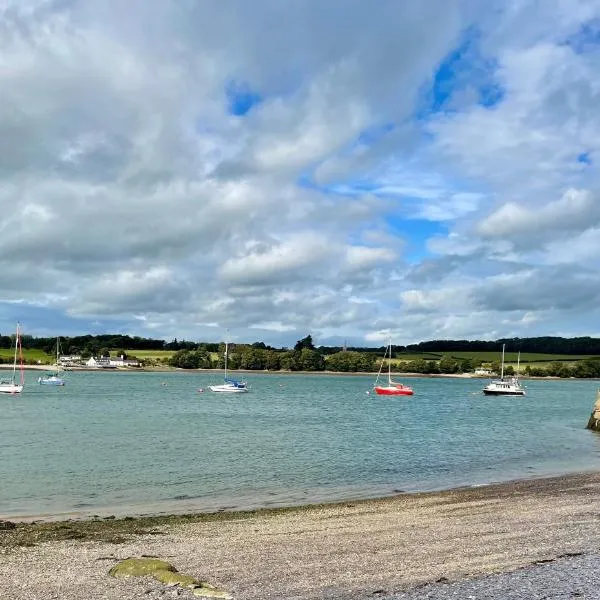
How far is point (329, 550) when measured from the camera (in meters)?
15.6

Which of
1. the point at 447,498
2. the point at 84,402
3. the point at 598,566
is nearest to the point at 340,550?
the point at 598,566

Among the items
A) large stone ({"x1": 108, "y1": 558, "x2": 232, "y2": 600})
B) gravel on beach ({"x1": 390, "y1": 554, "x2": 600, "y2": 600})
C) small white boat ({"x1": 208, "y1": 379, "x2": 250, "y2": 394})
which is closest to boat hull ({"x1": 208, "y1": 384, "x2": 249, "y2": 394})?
small white boat ({"x1": 208, "y1": 379, "x2": 250, "y2": 394})

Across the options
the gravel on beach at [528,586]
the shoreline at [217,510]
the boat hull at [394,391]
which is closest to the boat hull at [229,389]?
the boat hull at [394,391]

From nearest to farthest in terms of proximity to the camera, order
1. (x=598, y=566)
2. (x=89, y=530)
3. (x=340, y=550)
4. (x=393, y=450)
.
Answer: (x=598, y=566) < (x=340, y=550) < (x=89, y=530) < (x=393, y=450)

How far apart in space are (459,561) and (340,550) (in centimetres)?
290

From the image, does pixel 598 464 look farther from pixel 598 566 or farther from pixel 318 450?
pixel 598 566

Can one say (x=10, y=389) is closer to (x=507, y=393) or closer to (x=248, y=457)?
(x=248, y=457)

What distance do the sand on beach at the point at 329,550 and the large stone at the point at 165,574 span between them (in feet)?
0.81

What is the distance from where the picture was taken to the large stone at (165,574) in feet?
37.3

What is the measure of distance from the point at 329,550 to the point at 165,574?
4.76 meters

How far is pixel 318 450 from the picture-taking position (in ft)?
141

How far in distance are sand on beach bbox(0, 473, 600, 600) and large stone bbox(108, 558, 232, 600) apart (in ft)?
0.81

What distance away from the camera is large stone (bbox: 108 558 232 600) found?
447 inches

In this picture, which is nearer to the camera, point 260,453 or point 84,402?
point 260,453
